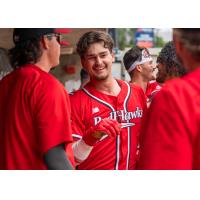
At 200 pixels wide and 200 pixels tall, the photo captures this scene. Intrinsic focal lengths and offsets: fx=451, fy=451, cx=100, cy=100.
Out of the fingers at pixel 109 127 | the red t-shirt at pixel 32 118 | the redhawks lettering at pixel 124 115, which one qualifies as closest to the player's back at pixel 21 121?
the red t-shirt at pixel 32 118

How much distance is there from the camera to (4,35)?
7.50 ft

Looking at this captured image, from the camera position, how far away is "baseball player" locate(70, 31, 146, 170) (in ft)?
7.24

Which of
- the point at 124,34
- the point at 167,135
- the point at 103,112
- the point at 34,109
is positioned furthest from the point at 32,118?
the point at 124,34

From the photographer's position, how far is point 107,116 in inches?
88.1

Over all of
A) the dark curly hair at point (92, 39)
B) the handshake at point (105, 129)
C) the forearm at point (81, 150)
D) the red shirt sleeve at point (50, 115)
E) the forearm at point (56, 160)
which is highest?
the dark curly hair at point (92, 39)

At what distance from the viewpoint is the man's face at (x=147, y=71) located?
2670 millimetres

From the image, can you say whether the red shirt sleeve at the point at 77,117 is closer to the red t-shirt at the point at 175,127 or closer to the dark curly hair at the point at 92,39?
the dark curly hair at the point at 92,39

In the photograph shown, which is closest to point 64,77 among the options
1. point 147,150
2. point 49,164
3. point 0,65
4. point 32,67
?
point 0,65

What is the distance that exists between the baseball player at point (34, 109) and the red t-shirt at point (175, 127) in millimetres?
587

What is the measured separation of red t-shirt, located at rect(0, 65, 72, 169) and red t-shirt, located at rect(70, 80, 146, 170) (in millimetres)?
472

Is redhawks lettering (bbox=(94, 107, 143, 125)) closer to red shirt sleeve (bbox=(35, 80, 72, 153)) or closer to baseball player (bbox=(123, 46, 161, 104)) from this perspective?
baseball player (bbox=(123, 46, 161, 104))

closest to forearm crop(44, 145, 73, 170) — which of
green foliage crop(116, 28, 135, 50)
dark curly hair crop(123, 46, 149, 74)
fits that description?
green foliage crop(116, 28, 135, 50)
